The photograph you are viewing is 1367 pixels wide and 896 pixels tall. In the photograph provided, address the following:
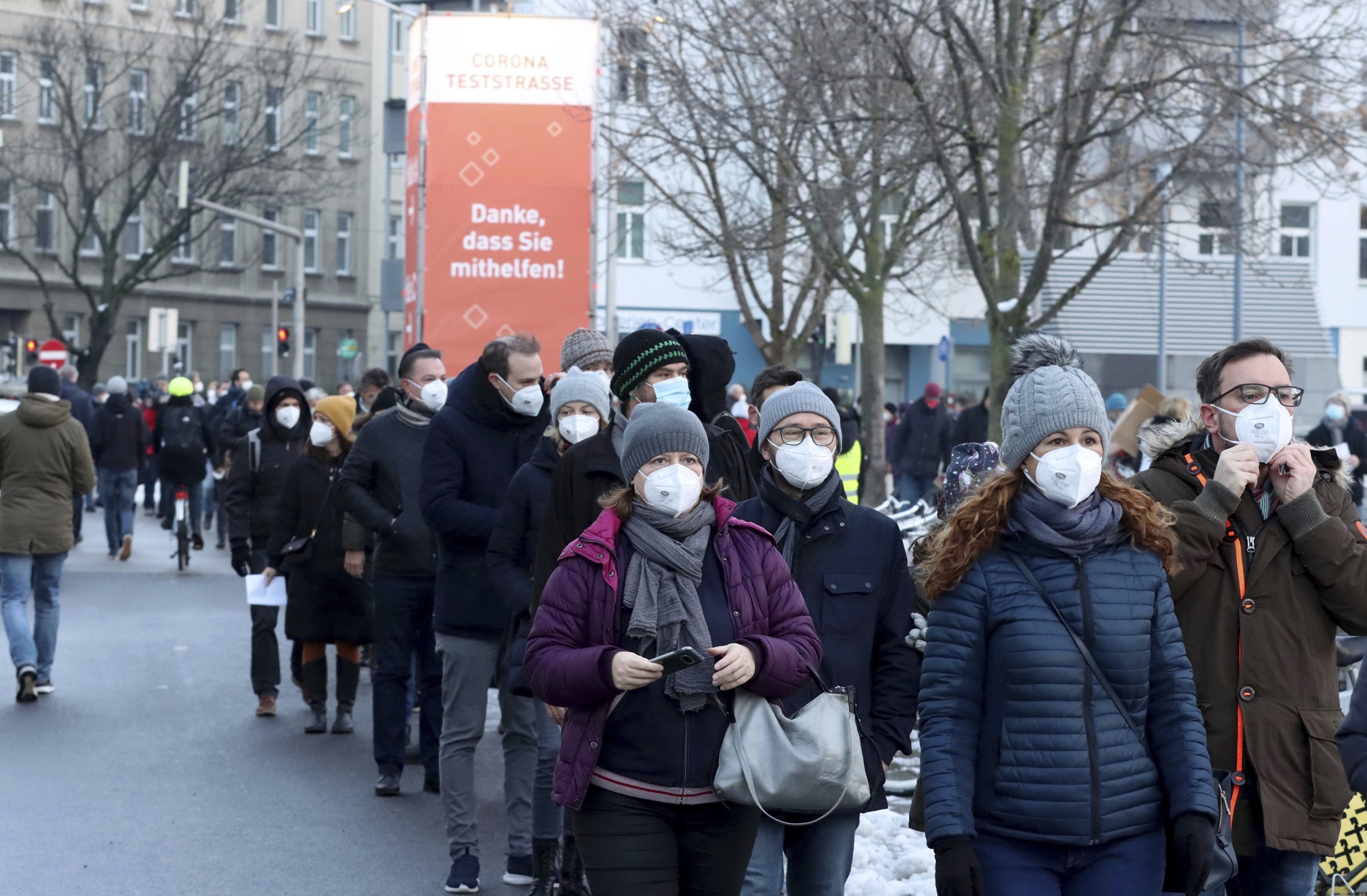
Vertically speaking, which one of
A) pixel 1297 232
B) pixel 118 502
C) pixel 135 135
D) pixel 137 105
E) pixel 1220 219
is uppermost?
pixel 137 105

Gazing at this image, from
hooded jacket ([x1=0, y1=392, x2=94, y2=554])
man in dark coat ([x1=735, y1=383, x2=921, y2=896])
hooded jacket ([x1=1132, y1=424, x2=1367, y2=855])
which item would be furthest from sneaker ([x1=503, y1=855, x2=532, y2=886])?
hooded jacket ([x1=0, y1=392, x2=94, y2=554])

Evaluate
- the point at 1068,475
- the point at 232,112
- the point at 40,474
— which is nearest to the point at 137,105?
the point at 232,112

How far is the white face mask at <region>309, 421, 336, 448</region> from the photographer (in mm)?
10617

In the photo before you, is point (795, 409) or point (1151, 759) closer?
point (1151, 759)

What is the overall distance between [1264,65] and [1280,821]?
11.0 m

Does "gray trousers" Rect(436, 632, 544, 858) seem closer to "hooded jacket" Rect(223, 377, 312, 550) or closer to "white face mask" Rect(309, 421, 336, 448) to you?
"white face mask" Rect(309, 421, 336, 448)

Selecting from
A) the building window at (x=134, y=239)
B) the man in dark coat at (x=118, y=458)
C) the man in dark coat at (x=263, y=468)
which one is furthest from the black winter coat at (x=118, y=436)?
the building window at (x=134, y=239)

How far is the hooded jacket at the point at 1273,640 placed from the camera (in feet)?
14.8

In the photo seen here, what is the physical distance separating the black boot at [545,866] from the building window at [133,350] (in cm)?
5354

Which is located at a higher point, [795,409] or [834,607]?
[795,409]

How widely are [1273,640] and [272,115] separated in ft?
167

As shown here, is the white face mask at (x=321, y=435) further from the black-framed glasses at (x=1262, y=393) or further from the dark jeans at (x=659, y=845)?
the black-framed glasses at (x=1262, y=393)

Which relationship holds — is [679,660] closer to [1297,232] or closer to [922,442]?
[922,442]

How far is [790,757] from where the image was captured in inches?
177
